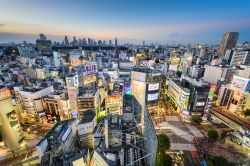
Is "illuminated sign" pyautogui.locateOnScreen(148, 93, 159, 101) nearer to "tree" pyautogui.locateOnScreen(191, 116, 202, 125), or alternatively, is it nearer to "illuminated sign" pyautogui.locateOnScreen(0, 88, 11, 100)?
"tree" pyautogui.locateOnScreen(191, 116, 202, 125)

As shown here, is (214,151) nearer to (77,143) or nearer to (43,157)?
(77,143)

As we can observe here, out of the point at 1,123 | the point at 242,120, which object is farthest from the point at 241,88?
the point at 1,123

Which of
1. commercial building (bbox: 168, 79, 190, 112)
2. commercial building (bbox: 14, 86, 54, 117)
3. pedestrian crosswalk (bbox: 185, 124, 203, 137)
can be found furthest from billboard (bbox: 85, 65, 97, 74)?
pedestrian crosswalk (bbox: 185, 124, 203, 137)

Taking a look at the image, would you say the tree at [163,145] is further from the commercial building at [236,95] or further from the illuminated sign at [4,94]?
the illuminated sign at [4,94]

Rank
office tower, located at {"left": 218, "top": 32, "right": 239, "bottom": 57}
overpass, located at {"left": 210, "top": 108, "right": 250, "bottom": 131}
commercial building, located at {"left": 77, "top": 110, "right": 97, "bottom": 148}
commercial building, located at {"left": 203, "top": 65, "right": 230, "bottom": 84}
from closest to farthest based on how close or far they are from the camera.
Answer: commercial building, located at {"left": 77, "top": 110, "right": 97, "bottom": 148}
overpass, located at {"left": 210, "top": 108, "right": 250, "bottom": 131}
commercial building, located at {"left": 203, "top": 65, "right": 230, "bottom": 84}
office tower, located at {"left": 218, "top": 32, "right": 239, "bottom": 57}

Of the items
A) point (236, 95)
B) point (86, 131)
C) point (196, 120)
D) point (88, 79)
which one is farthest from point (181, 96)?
point (88, 79)
